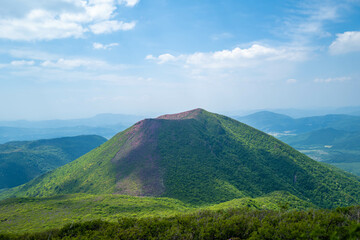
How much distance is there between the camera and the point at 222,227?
101ft

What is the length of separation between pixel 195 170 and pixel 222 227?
56.4 meters

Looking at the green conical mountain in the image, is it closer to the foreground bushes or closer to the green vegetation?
the green vegetation

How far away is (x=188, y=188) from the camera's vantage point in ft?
254

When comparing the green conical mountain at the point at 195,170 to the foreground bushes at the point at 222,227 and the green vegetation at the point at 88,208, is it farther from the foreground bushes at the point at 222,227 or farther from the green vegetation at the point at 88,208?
the foreground bushes at the point at 222,227

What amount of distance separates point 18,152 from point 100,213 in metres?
181

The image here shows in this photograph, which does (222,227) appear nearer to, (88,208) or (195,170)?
(88,208)

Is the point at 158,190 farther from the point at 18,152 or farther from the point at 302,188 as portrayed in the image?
the point at 18,152

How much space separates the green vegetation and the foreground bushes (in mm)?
13919

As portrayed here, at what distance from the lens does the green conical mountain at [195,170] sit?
260 feet

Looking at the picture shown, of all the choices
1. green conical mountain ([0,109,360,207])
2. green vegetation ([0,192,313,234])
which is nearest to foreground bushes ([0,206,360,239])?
green vegetation ([0,192,313,234])

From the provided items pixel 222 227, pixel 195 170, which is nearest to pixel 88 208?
pixel 222 227

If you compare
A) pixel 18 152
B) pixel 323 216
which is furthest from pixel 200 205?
pixel 18 152

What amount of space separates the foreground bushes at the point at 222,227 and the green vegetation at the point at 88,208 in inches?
548

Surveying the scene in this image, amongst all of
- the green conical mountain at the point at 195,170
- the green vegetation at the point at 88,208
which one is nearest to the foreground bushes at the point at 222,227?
the green vegetation at the point at 88,208
